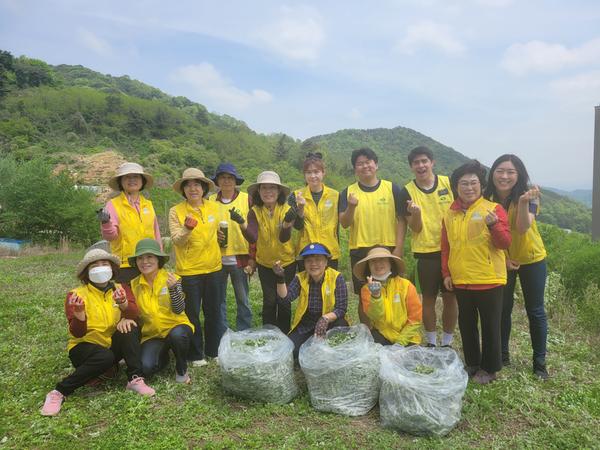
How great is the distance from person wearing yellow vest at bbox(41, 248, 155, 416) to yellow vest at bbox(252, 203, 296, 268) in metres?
1.31

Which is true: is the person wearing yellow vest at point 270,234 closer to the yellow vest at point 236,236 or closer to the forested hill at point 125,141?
the yellow vest at point 236,236

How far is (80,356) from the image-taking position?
352cm

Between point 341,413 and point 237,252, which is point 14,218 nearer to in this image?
point 237,252

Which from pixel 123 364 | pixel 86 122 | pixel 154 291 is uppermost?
pixel 86 122

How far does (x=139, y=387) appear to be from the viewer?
3545 millimetres

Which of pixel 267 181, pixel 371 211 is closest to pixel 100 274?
pixel 267 181

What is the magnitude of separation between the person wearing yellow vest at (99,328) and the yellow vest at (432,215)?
2689mm

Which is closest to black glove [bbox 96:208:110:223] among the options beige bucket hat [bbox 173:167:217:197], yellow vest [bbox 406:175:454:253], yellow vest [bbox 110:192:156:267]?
yellow vest [bbox 110:192:156:267]

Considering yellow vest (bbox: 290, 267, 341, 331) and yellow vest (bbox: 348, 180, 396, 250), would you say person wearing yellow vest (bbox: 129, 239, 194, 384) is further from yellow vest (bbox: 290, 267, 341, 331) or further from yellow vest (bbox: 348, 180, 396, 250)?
yellow vest (bbox: 348, 180, 396, 250)

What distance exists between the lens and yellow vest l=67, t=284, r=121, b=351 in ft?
11.7

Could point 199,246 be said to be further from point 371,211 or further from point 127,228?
point 371,211

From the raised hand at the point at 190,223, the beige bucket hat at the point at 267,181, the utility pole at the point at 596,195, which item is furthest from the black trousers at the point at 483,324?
the utility pole at the point at 596,195

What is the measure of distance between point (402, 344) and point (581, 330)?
3.18m

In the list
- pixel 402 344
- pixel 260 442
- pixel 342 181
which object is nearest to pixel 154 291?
pixel 260 442
